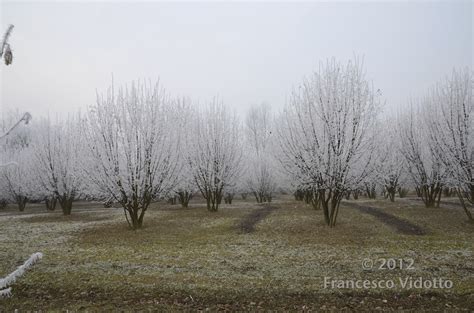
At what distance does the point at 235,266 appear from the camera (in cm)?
946

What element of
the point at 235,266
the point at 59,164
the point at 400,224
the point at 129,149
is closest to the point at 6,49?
the point at 235,266

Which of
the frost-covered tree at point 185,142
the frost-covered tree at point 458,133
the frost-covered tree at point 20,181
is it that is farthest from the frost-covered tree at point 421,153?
the frost-covered tree at point 20,181

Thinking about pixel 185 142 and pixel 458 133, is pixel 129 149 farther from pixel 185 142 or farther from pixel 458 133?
pixel 458 133

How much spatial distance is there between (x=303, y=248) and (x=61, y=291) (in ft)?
26.2

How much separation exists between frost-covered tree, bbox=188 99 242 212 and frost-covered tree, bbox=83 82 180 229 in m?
6.42

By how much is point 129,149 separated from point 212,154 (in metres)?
8.60

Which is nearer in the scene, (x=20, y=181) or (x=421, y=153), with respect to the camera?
(x=421, y=153)

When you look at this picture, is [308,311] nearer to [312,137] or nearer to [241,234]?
[241,234]

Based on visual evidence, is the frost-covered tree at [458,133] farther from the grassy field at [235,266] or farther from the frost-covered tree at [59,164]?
the frost-covered tree at [59,164]

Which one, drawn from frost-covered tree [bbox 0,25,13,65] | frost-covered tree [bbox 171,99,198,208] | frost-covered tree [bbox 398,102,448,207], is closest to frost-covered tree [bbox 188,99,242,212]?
frost-covered tree [bbox 171,99,198,208]

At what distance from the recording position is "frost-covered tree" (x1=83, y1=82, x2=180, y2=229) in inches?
627

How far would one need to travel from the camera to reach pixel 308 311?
659cm

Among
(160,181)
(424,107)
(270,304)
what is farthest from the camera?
(424,107)

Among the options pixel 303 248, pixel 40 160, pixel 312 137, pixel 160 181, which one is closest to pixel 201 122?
pixel 160 181
